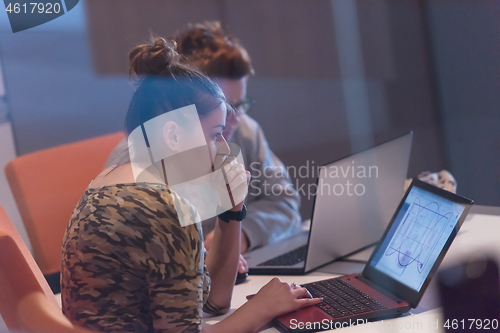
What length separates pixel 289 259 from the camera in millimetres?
1112

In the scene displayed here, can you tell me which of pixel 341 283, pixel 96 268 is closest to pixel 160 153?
pixel 96 268

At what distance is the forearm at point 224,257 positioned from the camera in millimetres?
899

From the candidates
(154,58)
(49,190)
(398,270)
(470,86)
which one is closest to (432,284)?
(398,270)

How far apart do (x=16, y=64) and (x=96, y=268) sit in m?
1.50

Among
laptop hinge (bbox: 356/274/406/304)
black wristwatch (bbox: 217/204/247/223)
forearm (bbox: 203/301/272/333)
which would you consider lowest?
laptop hinge (bbox: 356/274/406/304)

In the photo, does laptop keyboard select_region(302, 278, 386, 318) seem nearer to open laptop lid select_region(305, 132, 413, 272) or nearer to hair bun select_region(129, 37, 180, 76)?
open laptop lid select_region(305, 132, 413, 272)

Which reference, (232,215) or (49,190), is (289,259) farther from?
(49,190)

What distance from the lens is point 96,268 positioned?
67 cm

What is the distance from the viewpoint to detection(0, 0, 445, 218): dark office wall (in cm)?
199

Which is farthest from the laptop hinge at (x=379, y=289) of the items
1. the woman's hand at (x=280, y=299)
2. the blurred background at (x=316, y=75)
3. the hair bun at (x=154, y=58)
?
the blurred background at (x=316, y=75)

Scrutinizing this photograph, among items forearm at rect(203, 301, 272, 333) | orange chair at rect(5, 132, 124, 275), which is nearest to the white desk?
forearm at rect(203, 301, 272, 333)

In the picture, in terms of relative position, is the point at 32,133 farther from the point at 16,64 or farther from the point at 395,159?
the point at 395,159

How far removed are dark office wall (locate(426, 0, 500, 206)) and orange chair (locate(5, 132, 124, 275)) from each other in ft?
5.51

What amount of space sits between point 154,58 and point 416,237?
0.62 m
